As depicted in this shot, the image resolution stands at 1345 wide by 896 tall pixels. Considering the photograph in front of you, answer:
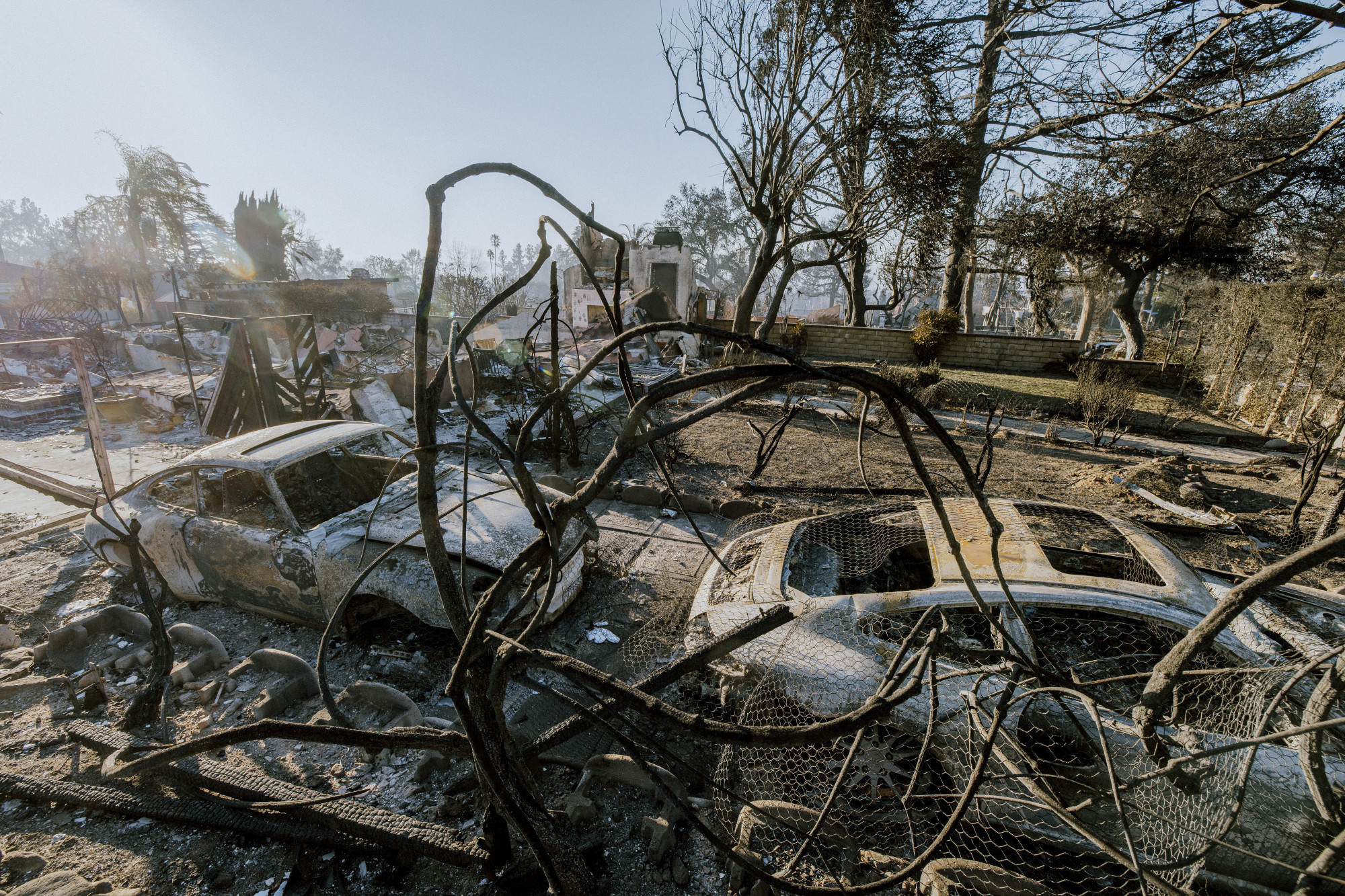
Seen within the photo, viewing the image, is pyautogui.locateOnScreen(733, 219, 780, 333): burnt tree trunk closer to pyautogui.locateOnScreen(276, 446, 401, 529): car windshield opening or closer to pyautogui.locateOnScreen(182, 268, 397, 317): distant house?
pyautogui.locateOnScreen(276, 446, 401, 529): car windshield opening

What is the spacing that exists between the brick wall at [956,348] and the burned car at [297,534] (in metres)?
15.3

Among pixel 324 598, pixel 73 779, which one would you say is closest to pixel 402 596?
pixel 324 598

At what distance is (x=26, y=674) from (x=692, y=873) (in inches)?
190

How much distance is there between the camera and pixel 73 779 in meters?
3.00

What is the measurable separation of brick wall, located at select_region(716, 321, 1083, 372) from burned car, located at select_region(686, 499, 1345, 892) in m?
15.8

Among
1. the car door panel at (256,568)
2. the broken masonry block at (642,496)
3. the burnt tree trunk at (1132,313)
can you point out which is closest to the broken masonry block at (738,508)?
the broken masonry block at (642,496)

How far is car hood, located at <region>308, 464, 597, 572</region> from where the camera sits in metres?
3.76

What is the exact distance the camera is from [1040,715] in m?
2.60

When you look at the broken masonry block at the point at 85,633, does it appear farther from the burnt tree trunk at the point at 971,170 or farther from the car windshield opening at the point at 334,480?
the burnt tree trunk at the point at 971,170

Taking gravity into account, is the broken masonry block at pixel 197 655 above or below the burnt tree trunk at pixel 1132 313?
below

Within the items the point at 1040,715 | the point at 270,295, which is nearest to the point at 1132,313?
the point at 1040,715

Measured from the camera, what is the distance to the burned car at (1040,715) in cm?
219

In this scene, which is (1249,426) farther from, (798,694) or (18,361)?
(18,361)

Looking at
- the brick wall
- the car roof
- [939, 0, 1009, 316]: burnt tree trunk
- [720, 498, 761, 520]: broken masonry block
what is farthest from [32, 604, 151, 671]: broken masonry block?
the brick wall
